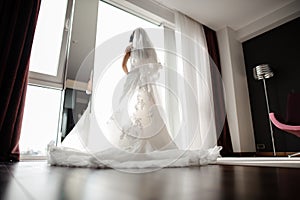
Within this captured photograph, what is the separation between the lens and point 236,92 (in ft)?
11.3

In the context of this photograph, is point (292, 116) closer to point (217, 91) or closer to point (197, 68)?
point (217, 91)

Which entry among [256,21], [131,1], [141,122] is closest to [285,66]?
[256,21]

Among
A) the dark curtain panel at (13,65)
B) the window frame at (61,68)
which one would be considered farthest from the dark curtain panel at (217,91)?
the dark curtain panel at (13,65)

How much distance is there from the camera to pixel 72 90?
7.53ft

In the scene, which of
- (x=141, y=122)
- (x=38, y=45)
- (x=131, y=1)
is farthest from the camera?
(x=131, y=1)

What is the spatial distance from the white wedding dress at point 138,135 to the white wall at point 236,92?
2.12 m

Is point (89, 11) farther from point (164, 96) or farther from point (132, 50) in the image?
point (164, 96)

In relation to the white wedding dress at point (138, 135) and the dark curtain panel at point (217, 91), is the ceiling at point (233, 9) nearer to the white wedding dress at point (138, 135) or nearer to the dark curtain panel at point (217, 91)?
the dark curtain panel at point (217, 91)

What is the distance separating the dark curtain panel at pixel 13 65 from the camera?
1.61 metres

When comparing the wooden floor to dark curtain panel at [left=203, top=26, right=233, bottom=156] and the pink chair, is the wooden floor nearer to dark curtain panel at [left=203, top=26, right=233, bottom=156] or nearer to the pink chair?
the pink chair

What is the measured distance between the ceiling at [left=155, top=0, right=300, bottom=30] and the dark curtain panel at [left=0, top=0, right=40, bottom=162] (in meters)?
1.98

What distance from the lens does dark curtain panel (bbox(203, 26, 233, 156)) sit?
10.2ft

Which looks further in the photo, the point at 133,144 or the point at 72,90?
the point at 72,90

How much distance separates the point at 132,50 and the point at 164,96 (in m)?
0.57
